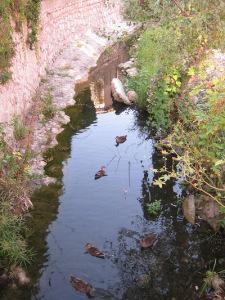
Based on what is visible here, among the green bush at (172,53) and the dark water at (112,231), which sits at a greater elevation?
the green bush at (172,53)

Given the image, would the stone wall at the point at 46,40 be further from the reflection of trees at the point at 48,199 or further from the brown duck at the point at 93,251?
the brown duck at the point at 93,251

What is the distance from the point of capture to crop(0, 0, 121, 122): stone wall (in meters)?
13.5

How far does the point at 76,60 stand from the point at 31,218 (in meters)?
12.6

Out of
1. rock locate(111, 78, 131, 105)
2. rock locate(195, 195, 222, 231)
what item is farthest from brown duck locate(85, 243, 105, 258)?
rock locate(111, 78, 131, 105)

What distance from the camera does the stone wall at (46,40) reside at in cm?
1354

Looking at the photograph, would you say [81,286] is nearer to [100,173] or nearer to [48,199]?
[48,199]

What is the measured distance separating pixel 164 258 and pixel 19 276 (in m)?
2.81

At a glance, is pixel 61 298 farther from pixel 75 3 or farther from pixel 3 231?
pixel 75 3

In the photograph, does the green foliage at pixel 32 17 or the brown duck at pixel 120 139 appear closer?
the brown duck at pixel 120 139

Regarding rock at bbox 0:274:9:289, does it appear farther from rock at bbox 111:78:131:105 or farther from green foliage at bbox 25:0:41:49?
green foliage at bbox 25:0:41:49

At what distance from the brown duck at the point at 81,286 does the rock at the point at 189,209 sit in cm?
286

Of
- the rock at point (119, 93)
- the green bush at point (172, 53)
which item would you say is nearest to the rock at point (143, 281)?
the green bush at point (172, 53)

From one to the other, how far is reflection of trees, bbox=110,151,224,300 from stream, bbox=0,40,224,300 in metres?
0.02

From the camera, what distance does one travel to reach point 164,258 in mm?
8539
